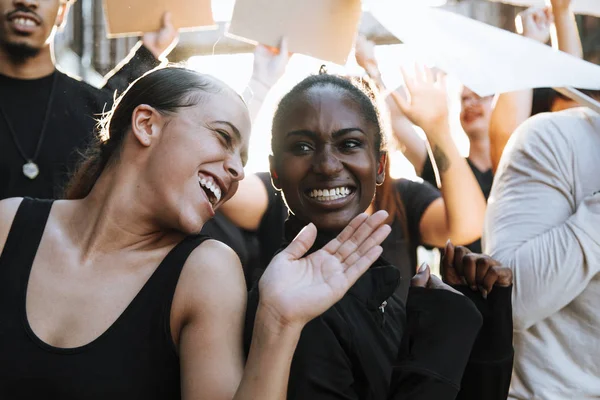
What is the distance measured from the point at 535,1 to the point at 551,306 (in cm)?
101

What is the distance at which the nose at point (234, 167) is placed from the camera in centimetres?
143

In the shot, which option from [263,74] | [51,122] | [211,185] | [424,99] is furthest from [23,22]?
[424,99]

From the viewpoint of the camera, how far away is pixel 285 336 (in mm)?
1162

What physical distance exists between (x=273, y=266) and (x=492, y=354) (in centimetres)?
46

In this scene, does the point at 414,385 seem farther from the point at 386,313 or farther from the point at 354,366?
the point at 386,313

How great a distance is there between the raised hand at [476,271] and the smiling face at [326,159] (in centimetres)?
20

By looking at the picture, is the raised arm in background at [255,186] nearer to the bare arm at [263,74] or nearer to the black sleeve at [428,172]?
the bare arm at [263,74]

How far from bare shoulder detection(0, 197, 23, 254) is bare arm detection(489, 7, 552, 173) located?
4.24ft

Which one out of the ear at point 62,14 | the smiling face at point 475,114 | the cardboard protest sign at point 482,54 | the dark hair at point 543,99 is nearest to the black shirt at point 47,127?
the ear at point 62,14

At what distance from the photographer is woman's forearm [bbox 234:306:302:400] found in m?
1.16

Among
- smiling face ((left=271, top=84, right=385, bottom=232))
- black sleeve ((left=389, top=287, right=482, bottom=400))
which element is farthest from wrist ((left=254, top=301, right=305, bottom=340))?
smiling face ((left=271, top=84, right=385, bottom=232))

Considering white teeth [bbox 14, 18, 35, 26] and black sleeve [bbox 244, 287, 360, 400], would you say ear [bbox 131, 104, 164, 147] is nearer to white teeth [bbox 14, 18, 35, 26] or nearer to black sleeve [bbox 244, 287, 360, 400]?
black sleeve [bbox 244, 287, 360, 400]

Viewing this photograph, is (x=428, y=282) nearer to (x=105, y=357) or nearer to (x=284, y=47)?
(x=105, y=357)

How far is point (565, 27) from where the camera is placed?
6.70 ft
